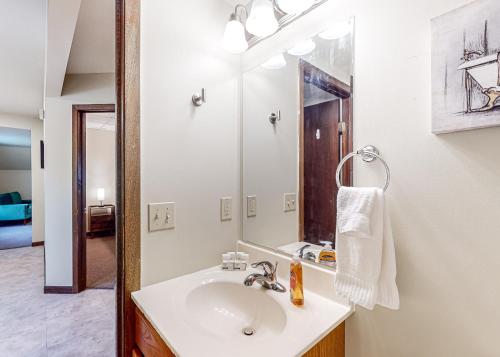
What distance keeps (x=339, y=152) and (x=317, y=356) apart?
672 mm

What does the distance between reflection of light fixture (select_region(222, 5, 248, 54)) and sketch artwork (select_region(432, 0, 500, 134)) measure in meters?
0.77

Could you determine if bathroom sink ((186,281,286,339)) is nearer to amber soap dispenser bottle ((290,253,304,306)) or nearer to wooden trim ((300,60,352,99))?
amber soap dispenser bottle ((290,253,304,306))

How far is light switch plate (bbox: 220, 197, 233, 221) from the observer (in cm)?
130

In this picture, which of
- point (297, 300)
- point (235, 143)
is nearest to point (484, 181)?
point (297, 300)

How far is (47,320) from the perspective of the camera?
2133 millimetres

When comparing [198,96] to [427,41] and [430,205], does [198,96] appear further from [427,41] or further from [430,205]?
[430,205]

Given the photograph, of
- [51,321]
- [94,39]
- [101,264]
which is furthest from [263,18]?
[101,264]

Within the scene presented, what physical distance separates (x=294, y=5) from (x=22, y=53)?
2547 mm

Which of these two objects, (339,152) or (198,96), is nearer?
(339,152)

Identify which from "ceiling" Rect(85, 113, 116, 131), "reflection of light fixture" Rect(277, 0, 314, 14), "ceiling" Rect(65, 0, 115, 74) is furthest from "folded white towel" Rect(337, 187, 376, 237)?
"ceiling" Rect(85, 113, 116, 131)

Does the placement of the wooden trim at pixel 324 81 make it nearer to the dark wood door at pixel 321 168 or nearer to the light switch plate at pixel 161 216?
the dark wood door at pixel 321 168

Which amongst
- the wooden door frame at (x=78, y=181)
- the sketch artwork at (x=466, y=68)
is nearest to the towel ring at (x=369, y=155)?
the sketch artwork at (x=466, y=68)

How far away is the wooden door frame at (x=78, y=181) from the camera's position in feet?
8.46

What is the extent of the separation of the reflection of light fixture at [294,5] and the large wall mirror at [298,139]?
11 centimetres
